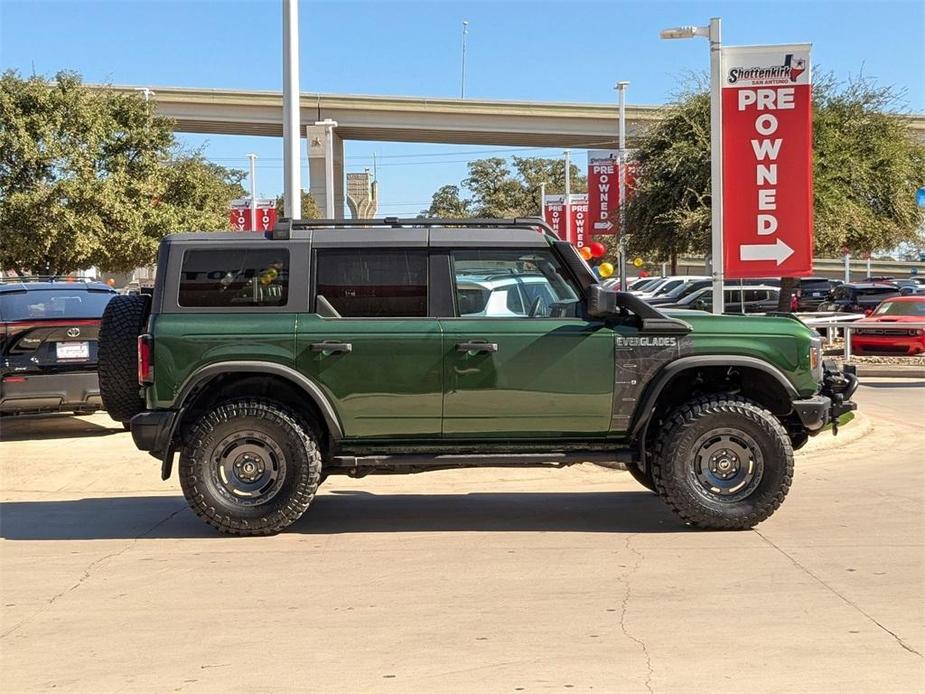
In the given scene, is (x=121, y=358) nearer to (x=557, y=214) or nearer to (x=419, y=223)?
(x=419, y=223)

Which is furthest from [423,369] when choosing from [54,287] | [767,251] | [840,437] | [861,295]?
[861,295]

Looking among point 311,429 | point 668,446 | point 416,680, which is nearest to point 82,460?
point 311,429

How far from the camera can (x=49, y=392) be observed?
37.2 ft

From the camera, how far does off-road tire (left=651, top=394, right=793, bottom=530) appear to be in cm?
717

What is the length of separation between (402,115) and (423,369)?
53.8 metres

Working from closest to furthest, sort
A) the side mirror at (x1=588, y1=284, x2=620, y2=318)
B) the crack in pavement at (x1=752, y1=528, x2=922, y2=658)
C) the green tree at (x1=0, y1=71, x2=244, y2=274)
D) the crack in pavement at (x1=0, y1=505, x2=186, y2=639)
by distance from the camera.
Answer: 1. the crack in pavement at (x1=752, y1=528, x2=922, y2=658)
2. the crack in pavement at (x1=0, y1=505, x2=186, y2=639)
3. the side mirror at (x1=588, y1=284, x2=620, y2=318)
4. the green tree at (x1=0, y1=71, x2=244, y2=274)

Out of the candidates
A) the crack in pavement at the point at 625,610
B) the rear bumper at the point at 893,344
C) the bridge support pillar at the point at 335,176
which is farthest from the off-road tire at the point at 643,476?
the bridge support pillar at the point at 335,176

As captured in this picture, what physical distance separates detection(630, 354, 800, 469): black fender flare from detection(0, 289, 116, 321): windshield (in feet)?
23.5

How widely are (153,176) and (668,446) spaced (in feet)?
76.1

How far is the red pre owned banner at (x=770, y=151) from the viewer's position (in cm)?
1173

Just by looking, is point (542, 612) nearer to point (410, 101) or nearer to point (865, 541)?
point (865, 541)

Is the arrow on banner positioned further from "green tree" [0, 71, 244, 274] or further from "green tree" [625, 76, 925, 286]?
"green tree" [0, 71, 244, 274]

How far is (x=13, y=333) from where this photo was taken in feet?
37.4

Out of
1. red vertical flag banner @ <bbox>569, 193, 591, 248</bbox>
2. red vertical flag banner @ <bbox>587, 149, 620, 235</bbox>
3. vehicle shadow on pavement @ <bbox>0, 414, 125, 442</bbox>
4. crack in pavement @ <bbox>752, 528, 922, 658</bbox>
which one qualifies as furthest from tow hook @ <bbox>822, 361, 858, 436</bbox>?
red vertical flag banner @ <bbox>569, 193, 591, 248</bbox>
